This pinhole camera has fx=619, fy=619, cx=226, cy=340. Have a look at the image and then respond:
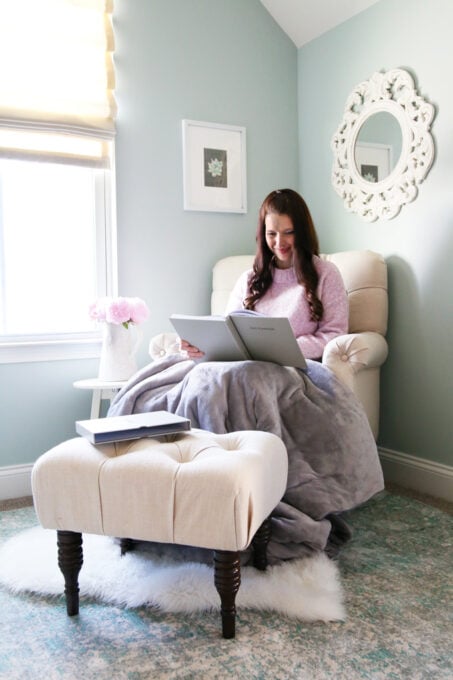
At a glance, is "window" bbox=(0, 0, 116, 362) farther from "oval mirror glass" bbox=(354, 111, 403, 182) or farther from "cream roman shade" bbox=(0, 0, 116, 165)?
"oval mirror glass" bbox=(354, 111, 403, 182)

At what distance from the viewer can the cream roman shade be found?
258cm

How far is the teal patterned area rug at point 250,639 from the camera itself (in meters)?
1.33

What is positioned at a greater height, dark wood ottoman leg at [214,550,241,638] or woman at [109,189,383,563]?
woman at [109,189,383,563]

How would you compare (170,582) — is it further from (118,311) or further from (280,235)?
(280,235)

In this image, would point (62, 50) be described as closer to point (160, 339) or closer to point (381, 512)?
point (160, 339)

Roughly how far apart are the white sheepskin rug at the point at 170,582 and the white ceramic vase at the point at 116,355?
0.80 metres

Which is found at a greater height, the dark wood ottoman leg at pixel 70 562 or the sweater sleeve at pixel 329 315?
the sweater sleeve at pixel 329 315

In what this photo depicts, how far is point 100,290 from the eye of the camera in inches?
114

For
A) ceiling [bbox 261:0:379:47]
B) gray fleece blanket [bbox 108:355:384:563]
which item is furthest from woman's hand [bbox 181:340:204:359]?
ceiling [bbox 261:0:379:47]

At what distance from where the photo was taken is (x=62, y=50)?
2.66 meters

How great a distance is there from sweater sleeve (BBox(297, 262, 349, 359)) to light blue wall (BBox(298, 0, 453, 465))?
1.42ft

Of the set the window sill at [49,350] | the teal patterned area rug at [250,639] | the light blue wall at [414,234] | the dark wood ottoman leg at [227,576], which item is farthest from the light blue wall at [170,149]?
the dark wood ottoman leg at [227,576]

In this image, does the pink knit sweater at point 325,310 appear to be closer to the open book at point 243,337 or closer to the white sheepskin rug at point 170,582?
the open book at point 243,337

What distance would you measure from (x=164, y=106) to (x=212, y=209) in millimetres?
532
